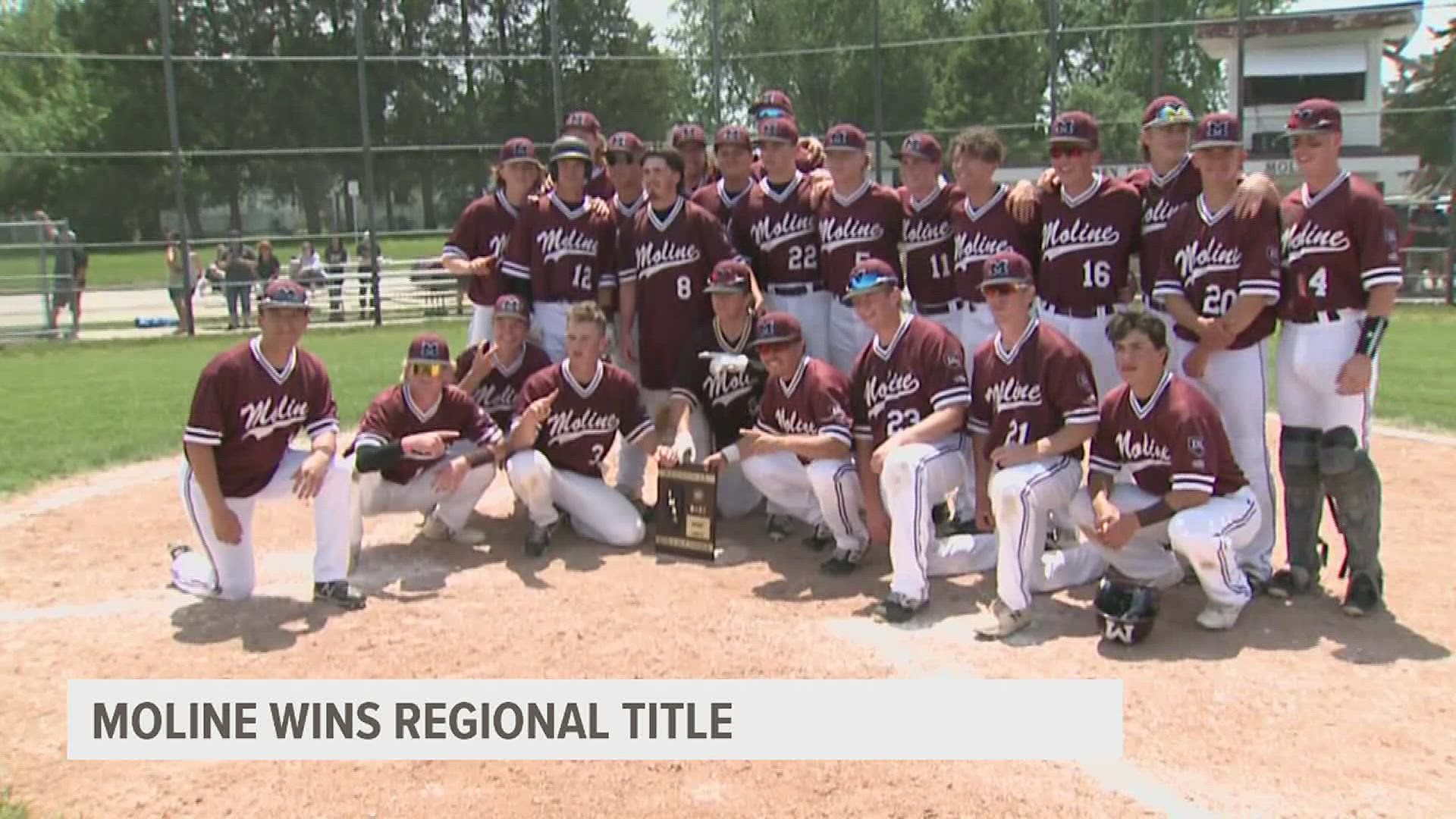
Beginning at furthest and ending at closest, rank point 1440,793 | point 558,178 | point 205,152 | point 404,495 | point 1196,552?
point 205,152
point 558,178
point 404,495
point 1196,552
point 1440,793

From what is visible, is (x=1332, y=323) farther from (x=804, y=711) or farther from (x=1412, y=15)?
(x=1412, y=15)

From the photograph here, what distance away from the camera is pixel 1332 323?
4.84 metres

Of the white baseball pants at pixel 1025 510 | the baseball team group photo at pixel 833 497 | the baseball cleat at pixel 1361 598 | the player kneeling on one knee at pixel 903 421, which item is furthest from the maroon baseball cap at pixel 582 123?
the baseball cleat at pixel 1361 598

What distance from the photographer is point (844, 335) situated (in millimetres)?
6656

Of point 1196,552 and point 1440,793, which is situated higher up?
point 1196,552

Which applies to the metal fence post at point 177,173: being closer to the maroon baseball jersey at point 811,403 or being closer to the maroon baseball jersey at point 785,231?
the maroon baseball jersey at point 785,231

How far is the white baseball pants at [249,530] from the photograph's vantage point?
17.1ft

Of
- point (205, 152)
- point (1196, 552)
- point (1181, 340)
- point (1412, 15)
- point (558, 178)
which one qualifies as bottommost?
point (1196, 552)

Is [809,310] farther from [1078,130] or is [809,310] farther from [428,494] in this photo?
[428,494]

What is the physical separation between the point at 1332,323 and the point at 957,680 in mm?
2251

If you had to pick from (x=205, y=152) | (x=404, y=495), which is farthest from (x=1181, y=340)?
(x=205, y=152)

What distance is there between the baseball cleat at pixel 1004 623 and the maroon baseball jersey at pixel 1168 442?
0.71m

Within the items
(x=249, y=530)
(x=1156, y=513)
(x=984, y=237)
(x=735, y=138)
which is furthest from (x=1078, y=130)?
(x=249, y=530)

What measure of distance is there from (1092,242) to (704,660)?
2764 millimetres
